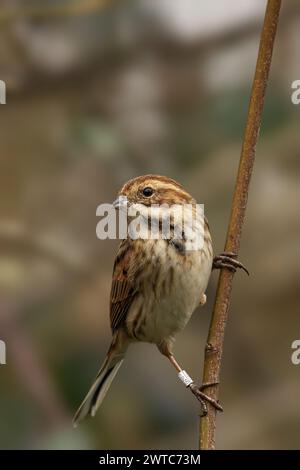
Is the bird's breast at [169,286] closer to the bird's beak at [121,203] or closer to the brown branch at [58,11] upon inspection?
the bird's beak at [121,203]

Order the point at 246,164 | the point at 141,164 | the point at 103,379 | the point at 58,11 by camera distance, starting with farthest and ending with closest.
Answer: the point at 141,164 → the point at 58,11 → the point at 103,379 → the point at 246,164

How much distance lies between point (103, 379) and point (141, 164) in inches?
50.9

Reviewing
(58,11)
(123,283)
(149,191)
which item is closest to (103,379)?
(123,283)

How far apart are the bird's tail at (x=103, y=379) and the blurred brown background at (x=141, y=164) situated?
0.37 metres

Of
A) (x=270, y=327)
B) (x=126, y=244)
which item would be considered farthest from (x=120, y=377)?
(x=126, y=244)

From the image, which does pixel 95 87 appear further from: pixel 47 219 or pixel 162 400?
pixel 162 400

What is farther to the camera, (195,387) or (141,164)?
(141,164)

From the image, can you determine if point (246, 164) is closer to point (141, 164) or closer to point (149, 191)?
point (149, 191)

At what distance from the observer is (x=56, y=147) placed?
5.96 metres

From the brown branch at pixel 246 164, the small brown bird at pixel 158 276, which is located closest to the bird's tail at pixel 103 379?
the small brown bird at pixel 158 276

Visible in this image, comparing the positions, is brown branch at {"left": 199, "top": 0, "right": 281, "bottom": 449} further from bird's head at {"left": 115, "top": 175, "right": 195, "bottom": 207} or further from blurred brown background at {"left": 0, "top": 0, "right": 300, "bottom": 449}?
blurred brown background at {"left": 0, "top": 0, "right": 300, "bottom": 449}

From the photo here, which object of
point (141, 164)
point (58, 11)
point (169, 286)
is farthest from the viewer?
point (141, 164)

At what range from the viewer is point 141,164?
596 centimetres

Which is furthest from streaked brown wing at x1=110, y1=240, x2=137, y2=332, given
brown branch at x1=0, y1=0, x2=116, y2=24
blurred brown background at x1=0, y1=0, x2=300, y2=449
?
brown branch at x1=0, y1=0, x2=116, y2=24
